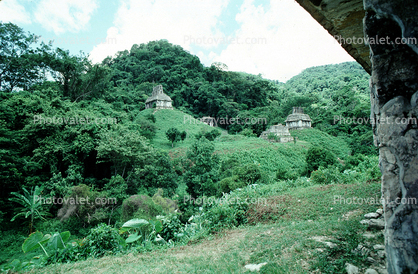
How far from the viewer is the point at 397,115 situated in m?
1.68

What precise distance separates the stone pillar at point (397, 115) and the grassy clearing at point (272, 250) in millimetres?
1478

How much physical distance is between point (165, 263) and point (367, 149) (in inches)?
1054

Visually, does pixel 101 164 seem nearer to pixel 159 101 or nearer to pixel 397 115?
pixel 397 115

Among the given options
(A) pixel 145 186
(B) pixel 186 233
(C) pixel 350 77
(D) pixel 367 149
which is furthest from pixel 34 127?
(C) pixel 350 77

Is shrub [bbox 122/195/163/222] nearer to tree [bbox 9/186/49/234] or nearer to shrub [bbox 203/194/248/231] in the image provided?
shrub [bbox 203/194/248/231]

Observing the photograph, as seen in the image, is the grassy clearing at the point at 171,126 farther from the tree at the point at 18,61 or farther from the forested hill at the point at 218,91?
the tree at the point at 18,61

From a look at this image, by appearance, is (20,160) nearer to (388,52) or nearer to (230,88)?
(388,52)

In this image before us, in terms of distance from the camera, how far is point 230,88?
50281 mm

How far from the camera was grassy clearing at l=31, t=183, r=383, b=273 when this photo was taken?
124 inches

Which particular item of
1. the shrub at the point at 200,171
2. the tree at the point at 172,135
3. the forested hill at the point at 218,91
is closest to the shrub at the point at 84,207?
the shrub at the point at 200,171

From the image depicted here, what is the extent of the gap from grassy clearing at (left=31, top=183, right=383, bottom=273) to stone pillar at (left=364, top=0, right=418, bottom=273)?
1.48m

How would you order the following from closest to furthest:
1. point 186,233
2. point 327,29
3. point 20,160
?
point 327,29 < point 186,233 < point 20,160

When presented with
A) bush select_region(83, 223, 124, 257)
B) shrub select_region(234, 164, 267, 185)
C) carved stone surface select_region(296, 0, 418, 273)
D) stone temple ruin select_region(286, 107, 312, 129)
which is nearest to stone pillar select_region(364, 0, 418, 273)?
carved stone surface select_region(296, 0, 418, 273)

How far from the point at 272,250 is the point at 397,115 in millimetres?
2960
